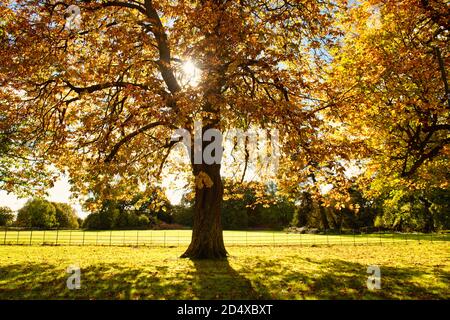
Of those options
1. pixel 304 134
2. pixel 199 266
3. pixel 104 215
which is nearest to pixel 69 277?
pixel 199 266

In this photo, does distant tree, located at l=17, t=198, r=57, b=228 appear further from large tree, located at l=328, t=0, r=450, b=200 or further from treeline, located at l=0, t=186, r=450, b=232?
large tree, located at l=328, t=0, r=450, b=200

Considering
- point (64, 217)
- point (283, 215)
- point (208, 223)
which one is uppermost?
point (208, 223)

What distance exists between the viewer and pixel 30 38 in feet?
39.1

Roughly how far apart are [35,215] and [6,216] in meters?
5.10

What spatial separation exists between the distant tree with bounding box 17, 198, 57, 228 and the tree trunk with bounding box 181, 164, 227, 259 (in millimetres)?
63644

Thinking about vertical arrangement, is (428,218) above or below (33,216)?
above

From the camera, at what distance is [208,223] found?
16422 mm

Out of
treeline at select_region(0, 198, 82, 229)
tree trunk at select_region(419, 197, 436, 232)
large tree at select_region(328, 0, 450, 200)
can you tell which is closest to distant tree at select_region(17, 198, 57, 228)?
treeline at select_region(0, 198, 82, 229)

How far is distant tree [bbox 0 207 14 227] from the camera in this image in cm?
6744

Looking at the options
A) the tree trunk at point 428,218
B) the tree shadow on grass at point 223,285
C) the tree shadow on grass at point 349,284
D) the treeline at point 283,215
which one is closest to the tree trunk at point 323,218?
the treeline at point 283,215

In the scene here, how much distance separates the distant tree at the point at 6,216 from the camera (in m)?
67.4

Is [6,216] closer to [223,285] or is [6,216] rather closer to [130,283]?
[130,283]

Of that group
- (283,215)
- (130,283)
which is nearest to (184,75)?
(130,283)
